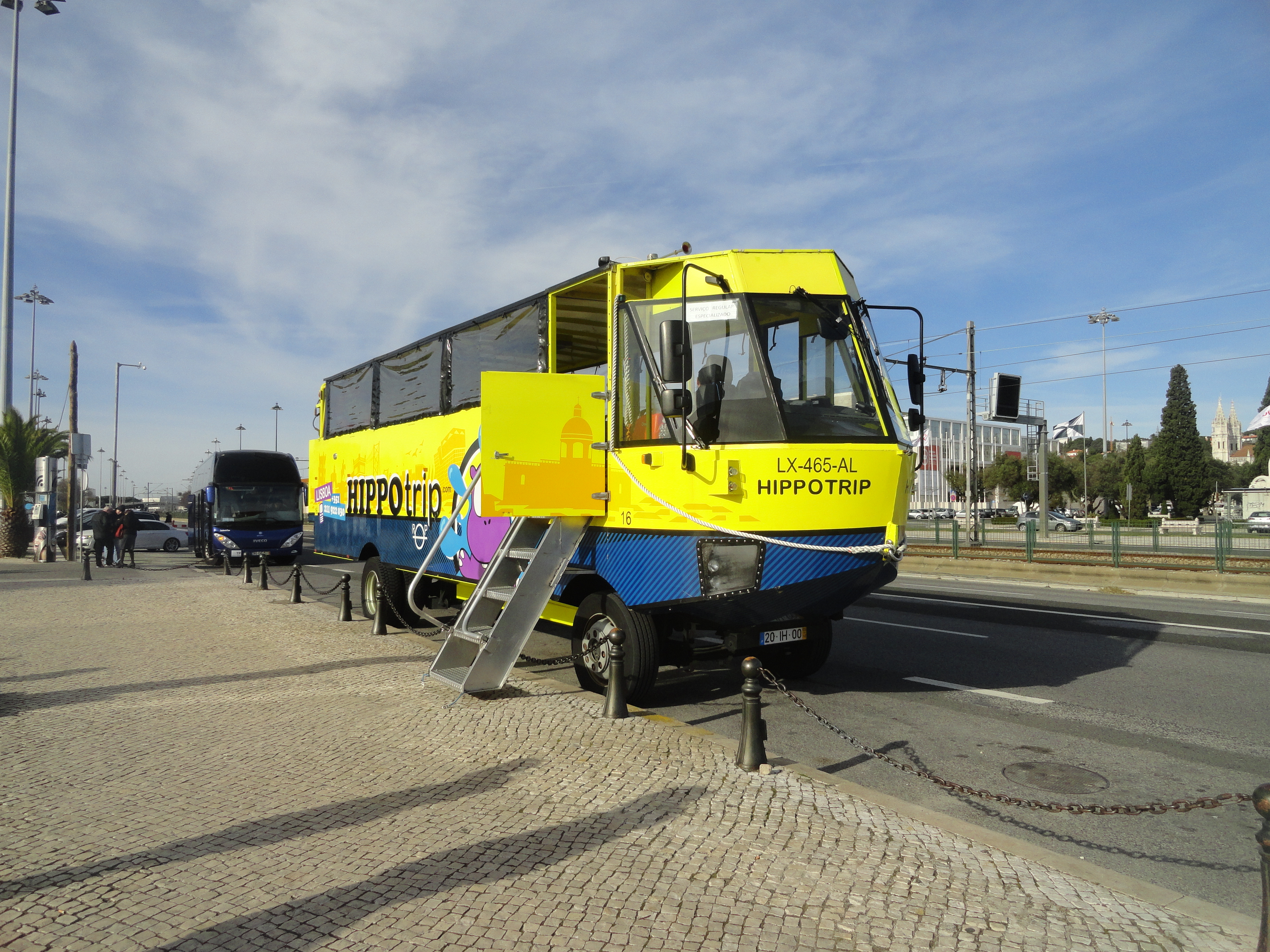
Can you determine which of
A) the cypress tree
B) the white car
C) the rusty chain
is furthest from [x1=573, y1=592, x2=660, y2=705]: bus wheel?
the cypress tree

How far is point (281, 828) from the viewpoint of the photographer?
4480 mm

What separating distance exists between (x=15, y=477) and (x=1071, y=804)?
3166cm

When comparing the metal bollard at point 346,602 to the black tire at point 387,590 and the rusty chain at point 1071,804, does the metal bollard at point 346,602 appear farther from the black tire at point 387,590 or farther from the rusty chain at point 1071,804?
the rusty chain at point 1071,804

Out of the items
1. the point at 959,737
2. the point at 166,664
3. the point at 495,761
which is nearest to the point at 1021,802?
the point at 959,737

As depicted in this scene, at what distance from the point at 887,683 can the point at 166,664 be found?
25.0 ft

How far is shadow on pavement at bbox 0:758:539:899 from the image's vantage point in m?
3.91

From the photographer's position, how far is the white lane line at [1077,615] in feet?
40.7

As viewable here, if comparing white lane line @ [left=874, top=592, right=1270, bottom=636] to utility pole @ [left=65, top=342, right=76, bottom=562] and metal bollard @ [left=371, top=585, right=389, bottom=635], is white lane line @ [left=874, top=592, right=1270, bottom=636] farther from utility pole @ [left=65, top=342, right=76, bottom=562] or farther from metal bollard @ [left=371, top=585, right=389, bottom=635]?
utility pole @ [left=65, top=342, right=76, bottom=562]

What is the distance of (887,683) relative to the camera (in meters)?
8.61

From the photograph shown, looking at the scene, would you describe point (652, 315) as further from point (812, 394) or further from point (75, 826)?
point (75, 826)

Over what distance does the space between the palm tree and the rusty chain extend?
29.4 meters

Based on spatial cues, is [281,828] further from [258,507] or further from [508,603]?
[258,507]

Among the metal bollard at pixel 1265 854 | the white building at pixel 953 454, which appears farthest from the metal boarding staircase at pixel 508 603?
the white building at pixel 953 454

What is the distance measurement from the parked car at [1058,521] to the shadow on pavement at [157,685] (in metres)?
40.3
